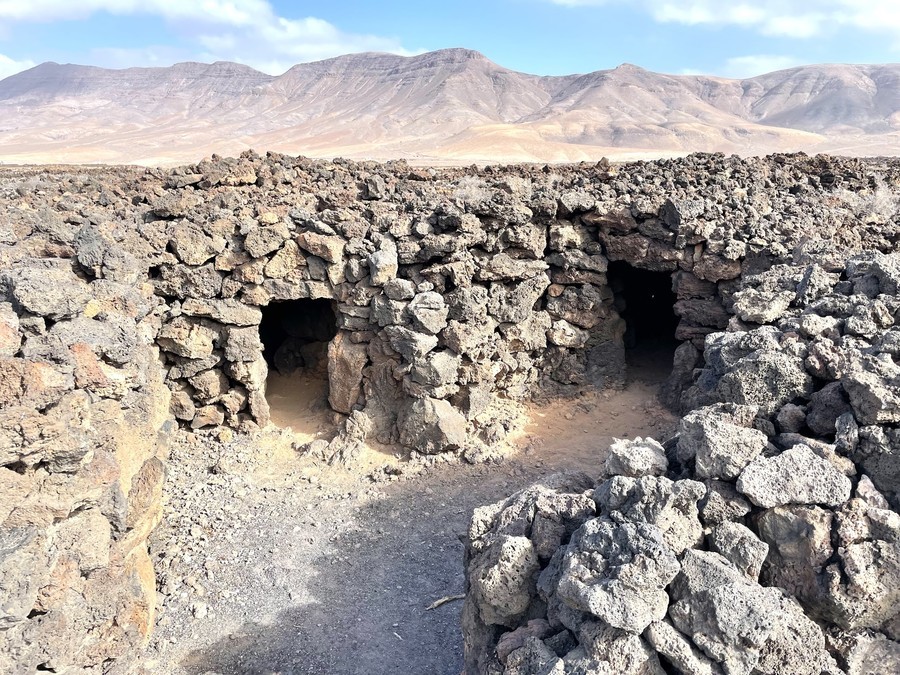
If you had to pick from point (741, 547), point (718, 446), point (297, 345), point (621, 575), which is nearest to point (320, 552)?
point (621, 575)

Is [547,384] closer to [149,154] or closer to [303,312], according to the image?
[303,312]

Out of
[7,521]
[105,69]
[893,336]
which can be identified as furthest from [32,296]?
[105,69]

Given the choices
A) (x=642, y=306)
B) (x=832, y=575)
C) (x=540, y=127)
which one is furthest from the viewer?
(x=540, y=127)

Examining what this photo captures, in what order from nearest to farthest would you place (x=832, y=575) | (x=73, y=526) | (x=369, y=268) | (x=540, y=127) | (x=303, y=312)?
(x=832, y=575)
(x=73, y=526)
(x=369, y=268)
(x=303, y=312)
(x=540, y=127)

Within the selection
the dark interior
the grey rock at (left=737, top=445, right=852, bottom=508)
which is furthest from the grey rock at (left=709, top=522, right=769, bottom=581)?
the dark interior

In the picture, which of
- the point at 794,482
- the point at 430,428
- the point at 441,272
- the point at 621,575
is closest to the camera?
the point at 621,575

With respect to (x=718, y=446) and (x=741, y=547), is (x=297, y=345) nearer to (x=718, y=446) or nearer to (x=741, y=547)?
(x=718, y=446)

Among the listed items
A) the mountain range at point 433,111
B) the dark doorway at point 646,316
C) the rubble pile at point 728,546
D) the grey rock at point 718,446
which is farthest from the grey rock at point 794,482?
the mountain range at point 433,111

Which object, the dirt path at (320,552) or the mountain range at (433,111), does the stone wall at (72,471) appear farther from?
the mountain range at (433,111)

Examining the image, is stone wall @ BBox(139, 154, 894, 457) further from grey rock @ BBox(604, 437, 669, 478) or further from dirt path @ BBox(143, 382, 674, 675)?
grey rock @ BBox(604, 437, 669, 478)

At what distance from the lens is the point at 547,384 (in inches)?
424

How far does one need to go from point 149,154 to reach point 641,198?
5988 cm

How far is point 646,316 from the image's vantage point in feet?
42.7

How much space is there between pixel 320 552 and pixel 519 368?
179 inches
